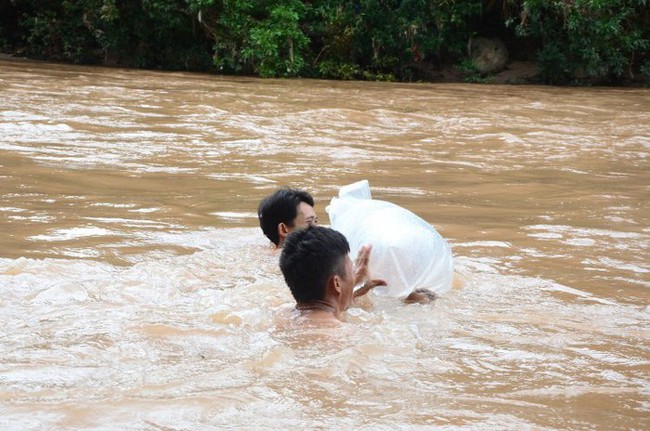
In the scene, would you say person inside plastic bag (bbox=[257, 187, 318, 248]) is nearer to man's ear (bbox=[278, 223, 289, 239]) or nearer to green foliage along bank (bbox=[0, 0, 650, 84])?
man's ear (bbox=[278, 223, 289, 239])

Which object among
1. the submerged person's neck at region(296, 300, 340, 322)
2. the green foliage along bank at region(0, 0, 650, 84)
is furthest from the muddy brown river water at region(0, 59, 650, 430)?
the green foliage along bank at region(0, 0, 650, 84)

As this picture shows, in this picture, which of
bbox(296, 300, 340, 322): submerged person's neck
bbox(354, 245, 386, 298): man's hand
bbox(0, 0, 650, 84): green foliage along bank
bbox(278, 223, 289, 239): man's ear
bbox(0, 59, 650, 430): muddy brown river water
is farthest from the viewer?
bbox(0, 0, 650, 84): green foliage along bank

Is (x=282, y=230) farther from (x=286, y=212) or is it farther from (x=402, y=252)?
(x=402, y=252)

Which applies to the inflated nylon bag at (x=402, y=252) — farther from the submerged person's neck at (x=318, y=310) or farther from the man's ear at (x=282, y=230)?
the man's ear at (x=282, y=230)

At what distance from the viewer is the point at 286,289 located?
212 inches

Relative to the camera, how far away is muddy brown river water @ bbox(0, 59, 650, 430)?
350cm

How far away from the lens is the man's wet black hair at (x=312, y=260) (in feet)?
14.9

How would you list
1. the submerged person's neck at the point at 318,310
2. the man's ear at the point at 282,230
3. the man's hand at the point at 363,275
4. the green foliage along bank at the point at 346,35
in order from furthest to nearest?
the green foliage along bank at the point at 346,35 → the man's ear at the point at 282,230 → the man's hand at the point at 363,275 → the submerged person's neck at the point at 318,310

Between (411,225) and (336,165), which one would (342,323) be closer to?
(411,225)

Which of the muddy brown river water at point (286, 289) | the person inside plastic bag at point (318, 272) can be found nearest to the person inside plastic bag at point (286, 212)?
the muddy brown river water at point (286, 289)

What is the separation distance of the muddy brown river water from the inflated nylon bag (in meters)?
0.13

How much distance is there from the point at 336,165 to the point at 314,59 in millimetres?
12100

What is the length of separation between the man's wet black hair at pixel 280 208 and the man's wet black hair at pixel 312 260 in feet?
5.11

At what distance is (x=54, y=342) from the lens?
13.8 feet
